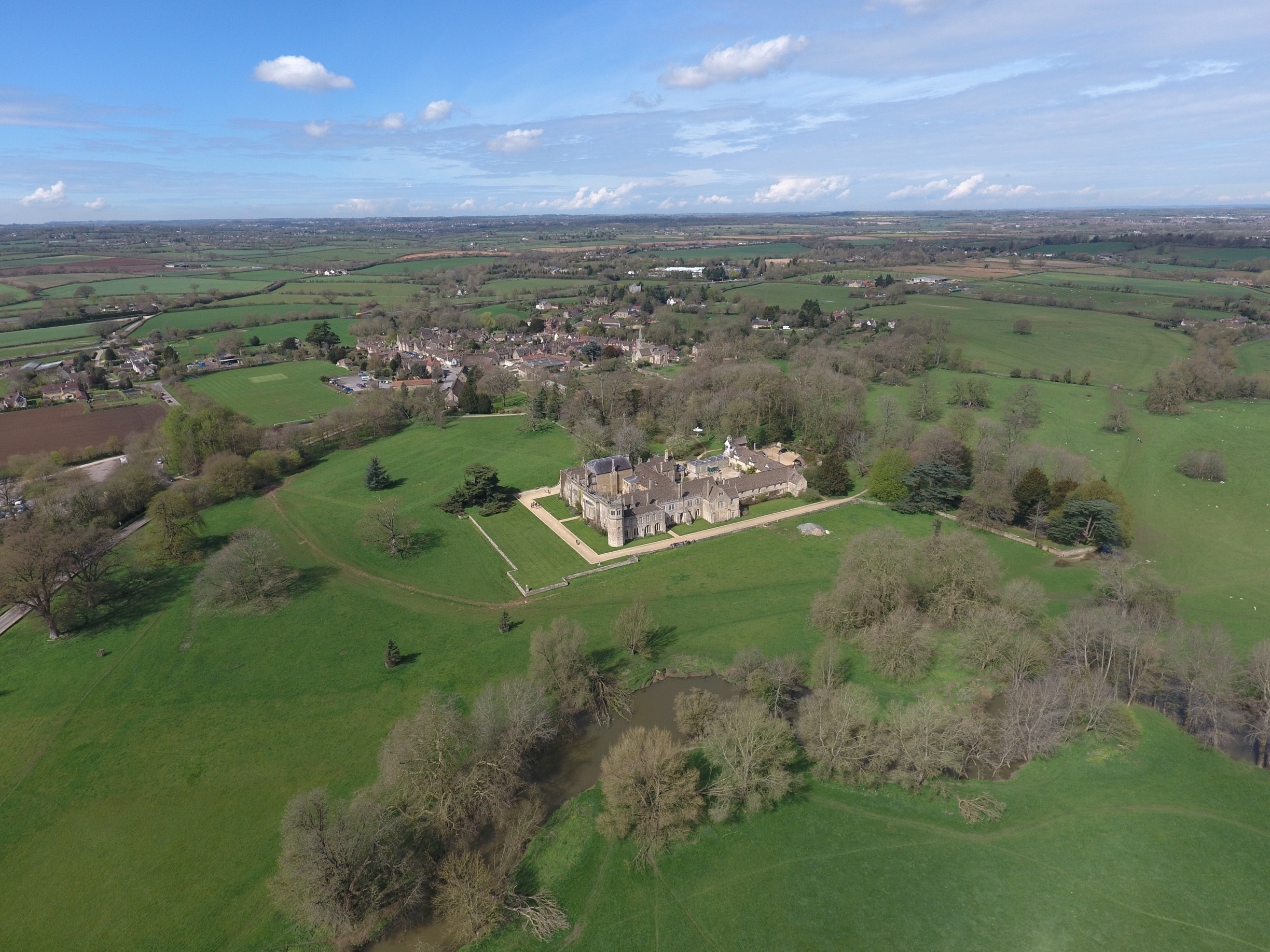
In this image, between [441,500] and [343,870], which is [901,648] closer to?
[343,870]

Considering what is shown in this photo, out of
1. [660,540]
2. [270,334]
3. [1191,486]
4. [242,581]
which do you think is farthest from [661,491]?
[270,334]

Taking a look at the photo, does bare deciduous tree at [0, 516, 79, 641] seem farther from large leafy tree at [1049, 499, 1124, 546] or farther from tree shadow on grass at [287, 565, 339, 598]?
large leafy tree at [1049, 499, 1124, 546]

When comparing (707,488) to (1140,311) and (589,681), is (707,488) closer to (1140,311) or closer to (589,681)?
(589,681)

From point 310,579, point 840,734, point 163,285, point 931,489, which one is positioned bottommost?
point 310,579

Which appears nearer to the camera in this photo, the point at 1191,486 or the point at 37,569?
the point at 37,569

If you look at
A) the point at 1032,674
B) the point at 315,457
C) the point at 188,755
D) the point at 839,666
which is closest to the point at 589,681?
the point at 839,666

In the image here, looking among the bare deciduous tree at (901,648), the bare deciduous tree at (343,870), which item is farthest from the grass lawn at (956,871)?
the bare deciduous tree at (901,648)
